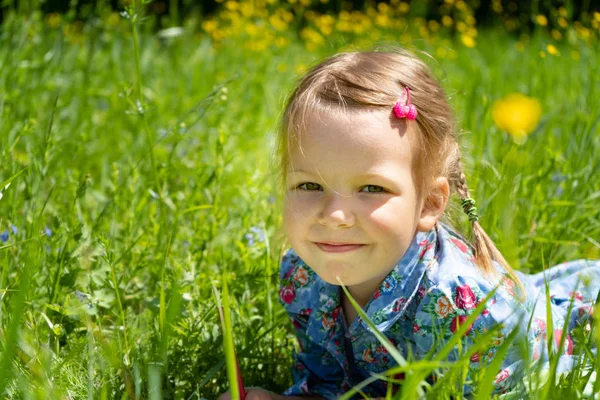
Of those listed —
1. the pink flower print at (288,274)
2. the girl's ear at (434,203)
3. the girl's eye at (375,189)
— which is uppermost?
the girl's eye at (375,189)

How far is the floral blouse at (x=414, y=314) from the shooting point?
1590mm

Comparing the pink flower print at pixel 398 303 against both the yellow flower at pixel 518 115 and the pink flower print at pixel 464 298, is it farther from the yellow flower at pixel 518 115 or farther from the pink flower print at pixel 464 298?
the yellow flower at pixel 518 115

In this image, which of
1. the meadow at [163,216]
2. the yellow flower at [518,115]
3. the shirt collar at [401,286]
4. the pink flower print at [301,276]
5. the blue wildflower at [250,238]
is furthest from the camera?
the blue wildflower at [250,238]

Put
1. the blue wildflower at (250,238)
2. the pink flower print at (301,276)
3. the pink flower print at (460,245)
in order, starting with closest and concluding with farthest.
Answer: the pink flower print at (460,245) < the pink flower print at (301,276) < the blue wildflower at (250,238)

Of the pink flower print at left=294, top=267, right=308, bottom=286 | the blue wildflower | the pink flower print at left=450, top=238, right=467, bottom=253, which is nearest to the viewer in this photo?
the pink flower print at left=450, top=238, right=467, bottom=253

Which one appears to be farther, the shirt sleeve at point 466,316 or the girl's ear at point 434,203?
the girl's ear at point 434,203

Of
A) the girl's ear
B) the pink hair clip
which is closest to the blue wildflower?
the girl's ear

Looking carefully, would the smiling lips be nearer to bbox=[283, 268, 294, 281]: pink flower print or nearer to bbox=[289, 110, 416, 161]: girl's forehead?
bbox=[289, 110, 416, 161]: girl's forehead

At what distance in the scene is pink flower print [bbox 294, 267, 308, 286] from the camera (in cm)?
189

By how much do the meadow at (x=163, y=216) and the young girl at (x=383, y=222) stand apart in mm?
141

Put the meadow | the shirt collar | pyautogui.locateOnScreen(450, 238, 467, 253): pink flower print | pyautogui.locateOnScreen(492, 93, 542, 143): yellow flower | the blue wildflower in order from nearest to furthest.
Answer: pyautogui.locateOnScreen(492, 93, 542, 143): yellow flower
the meadow
the shirt collar
pyautogui.locateOnScreen(450, 238, 467, 253): pink flower print
the blue wildflower

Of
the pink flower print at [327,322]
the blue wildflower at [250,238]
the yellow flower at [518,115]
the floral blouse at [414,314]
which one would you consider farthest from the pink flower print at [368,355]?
the yellow flower at [518,115]

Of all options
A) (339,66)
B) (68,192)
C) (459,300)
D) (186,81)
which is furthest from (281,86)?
(459,300)

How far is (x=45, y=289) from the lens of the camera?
1841 mm
